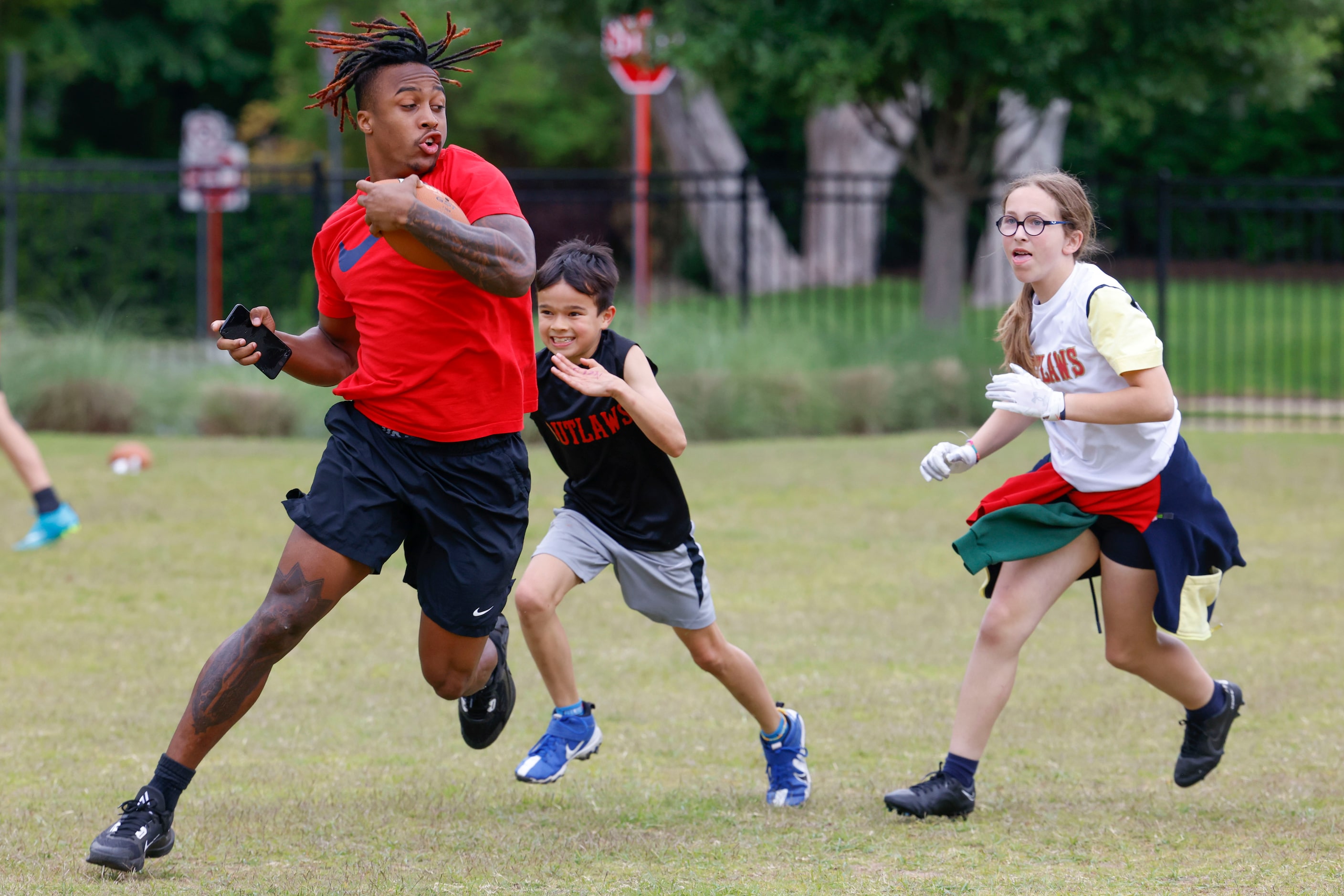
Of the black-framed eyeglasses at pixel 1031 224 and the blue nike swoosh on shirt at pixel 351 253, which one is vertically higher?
the black-framed eyeglasses at pixel 1031 224

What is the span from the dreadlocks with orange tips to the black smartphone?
0.58 meters

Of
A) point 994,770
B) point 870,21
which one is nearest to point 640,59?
point 870,21

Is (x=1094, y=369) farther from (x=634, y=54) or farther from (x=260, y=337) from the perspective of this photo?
(x=634, y=54)

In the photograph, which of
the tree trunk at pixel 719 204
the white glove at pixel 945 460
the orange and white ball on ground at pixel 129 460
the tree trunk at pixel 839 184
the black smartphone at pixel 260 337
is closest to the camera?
the black smartphone at pixel 260 337

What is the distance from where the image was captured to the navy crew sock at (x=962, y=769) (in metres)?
4.45

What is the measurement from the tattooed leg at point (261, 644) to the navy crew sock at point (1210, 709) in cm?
259

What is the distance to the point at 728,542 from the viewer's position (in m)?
9.12

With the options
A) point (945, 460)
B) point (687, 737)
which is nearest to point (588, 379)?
point (945, 460)

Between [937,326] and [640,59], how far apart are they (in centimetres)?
430

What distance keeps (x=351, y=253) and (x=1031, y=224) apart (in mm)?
1862

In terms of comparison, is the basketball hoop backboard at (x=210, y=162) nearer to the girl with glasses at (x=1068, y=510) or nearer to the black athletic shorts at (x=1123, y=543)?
the girl with glasses at (x=1068, y=510)

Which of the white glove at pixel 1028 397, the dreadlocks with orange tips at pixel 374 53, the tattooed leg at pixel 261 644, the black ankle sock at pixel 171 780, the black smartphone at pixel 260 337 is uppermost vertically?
the dreadlocks with orange tips at pixel 374 53

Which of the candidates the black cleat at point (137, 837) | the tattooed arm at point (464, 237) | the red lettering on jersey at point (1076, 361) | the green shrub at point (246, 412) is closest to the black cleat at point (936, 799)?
the red lettering on jersey at point (1076, 361)

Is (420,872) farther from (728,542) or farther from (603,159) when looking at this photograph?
(603,159)
